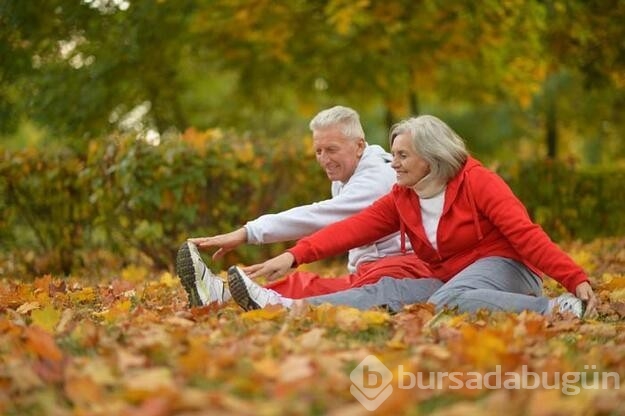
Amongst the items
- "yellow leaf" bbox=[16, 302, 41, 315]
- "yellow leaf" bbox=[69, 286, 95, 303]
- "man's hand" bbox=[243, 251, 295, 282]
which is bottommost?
"yellow leaf" bbox=[69, 286, 95, 303]

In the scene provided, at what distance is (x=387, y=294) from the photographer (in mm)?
4809

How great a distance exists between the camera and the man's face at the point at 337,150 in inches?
204

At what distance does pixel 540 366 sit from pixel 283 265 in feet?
5.90

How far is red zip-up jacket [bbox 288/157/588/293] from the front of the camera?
457 centimetres

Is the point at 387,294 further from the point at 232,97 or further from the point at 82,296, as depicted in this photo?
the point at 232,97

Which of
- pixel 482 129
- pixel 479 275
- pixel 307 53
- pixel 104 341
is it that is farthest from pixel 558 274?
pixel 482 129

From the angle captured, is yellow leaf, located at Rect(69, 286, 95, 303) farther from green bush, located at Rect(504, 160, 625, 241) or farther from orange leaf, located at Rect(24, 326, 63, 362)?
green bush, located at Rect(504, 160, 625, 241)

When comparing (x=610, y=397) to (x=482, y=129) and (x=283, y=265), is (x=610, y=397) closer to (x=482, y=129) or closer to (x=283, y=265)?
(x=283, y=265)

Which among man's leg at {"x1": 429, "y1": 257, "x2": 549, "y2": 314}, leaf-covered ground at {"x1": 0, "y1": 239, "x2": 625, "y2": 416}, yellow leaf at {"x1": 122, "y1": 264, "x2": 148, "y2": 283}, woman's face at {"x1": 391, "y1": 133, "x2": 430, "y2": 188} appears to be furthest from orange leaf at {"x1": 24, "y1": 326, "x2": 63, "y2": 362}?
yellow leaf at {"x1": 122, "y1": 264, "x2": 148, "y2": 283}

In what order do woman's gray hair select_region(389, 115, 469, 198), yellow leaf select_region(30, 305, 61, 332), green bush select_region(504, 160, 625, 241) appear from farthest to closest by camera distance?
green bush select_region(504, 160, 625, 241)
woman's gray hair select_region(389, 115, 469, 198)
yellow leaf select_region(30, 305, 61, 332)

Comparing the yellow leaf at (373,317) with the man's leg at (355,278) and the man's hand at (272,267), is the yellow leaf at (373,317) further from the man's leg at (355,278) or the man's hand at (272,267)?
the man's leg at (355,278)

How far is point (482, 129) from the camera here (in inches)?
859

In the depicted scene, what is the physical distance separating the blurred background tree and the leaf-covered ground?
4313 mm

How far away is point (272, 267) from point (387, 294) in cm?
59
